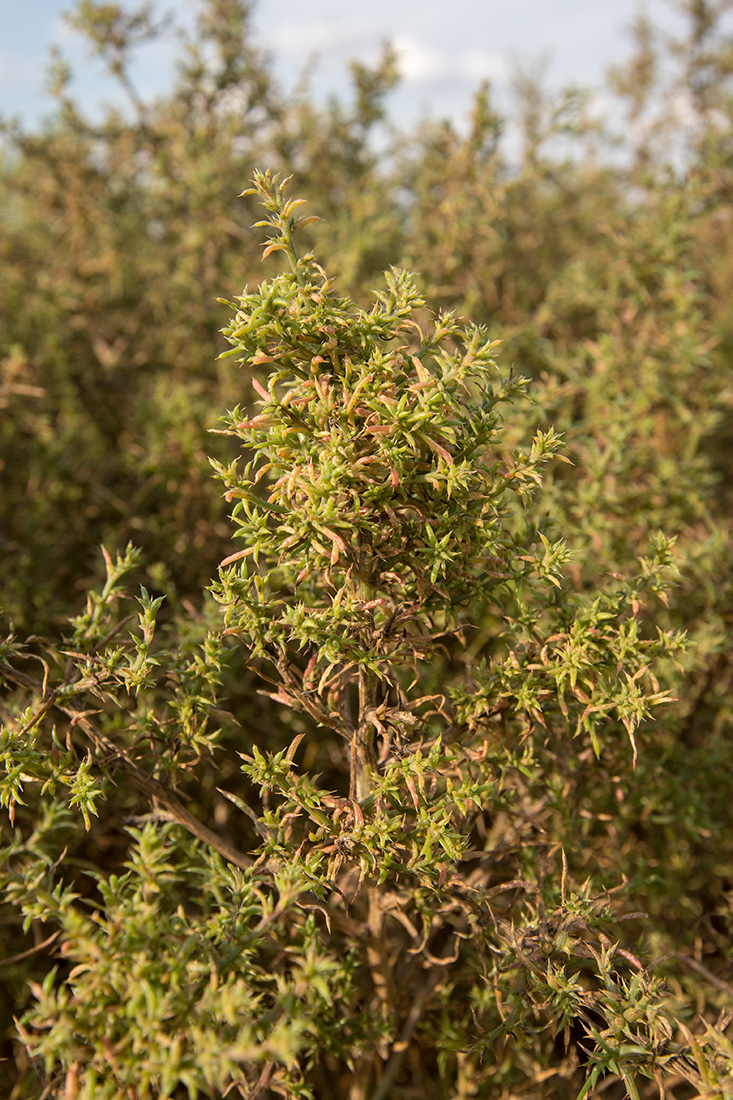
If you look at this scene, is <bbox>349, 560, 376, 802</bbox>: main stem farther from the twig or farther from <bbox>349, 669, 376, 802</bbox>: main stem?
the twig

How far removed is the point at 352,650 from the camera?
1871 mm

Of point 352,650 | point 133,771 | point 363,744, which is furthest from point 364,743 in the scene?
Answer: point 133,771

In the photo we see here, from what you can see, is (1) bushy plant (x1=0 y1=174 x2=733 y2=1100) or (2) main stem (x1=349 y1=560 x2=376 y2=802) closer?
(1) bushy plant (x1=0 y1=174 x2=733 y2=1100)

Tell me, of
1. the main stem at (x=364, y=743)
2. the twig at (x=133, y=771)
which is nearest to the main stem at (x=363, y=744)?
the main stem at (x=364, y=743)

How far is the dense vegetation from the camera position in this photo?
1.77 metres

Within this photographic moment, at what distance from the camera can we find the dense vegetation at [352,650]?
1.77 metres

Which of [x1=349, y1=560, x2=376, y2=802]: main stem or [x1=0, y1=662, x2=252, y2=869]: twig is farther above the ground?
[x1=349, y1=560, x2=376, y2=802]: main stem

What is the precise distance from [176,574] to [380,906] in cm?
260

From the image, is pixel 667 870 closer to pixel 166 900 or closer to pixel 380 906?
pixel 380 906

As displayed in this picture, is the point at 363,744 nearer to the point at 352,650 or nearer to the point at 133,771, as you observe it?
the point at 352,650

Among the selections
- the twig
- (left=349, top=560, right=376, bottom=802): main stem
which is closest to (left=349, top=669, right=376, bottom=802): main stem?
(left=349, top=560, right=376, bottom=802): main stem

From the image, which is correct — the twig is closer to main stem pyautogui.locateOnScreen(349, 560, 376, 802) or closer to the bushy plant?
the bushy plant

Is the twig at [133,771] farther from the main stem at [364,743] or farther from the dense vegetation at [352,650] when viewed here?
the main stem at [364,743]

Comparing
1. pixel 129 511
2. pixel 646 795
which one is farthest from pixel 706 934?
pixel 129 511
